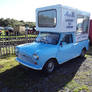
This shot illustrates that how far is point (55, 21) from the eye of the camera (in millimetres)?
4441

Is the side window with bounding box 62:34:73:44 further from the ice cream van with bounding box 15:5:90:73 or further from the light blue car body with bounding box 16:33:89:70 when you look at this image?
the light blue car body with bounding box 16:33:89:70

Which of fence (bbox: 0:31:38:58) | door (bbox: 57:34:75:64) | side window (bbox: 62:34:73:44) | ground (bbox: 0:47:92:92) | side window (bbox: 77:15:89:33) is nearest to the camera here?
ground (bbox: 0:47:92:92)

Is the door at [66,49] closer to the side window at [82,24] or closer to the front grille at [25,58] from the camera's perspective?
the side window at [82,24]

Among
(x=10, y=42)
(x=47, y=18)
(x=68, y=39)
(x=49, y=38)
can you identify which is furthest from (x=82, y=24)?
(x=10, y=42)

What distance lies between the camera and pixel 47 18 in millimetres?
4781

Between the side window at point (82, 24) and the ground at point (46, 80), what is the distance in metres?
2.17

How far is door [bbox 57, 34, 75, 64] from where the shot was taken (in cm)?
447

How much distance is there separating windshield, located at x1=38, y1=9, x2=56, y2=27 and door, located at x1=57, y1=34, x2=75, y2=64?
0.92 meters

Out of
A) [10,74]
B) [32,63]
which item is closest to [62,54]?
[32,63]

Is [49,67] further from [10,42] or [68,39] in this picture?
[10,42]

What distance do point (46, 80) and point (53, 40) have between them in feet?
5.78

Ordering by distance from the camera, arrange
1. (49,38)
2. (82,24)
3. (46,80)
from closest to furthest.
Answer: (46,80)
(49,38)
(82,24)

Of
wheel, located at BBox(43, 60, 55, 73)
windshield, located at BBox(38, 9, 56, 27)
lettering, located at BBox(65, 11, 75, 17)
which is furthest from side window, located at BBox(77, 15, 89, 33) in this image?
wheel, located at BBox(43, 60, 55, 73)

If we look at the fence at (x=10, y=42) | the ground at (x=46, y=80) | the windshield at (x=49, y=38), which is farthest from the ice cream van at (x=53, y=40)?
the fence at (x=10, y=42)
